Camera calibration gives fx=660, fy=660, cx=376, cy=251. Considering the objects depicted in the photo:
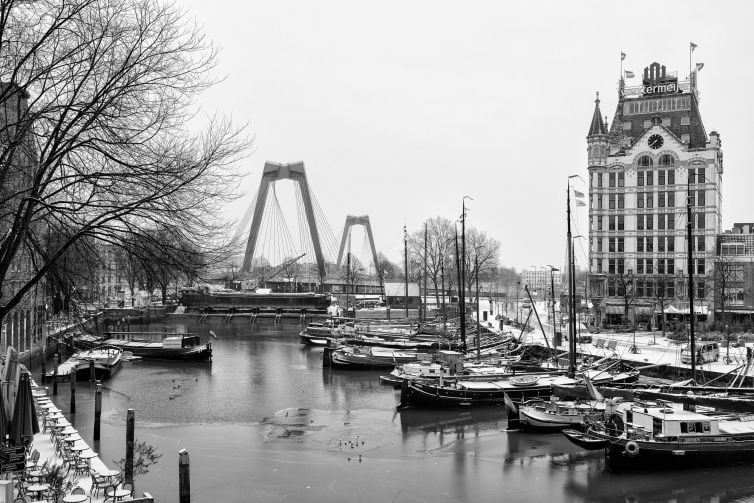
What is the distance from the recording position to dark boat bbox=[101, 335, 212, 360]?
157 feet

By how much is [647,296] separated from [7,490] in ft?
178

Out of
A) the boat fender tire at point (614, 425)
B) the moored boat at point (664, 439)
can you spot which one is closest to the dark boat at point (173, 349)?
the moored boat at point (664, 439)

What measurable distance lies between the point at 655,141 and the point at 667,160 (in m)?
1.92

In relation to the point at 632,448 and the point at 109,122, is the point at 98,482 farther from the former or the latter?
the point at 632,448

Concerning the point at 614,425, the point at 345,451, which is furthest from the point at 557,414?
the point at 345,451

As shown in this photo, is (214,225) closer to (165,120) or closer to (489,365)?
(165,120)

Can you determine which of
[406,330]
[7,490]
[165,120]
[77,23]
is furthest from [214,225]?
[406,330]

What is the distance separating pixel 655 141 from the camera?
5600 cm

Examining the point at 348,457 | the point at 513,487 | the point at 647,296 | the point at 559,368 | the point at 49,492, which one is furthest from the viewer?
the point at 647,296

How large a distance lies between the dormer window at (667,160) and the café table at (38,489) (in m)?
53.9

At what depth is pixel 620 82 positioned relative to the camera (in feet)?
204

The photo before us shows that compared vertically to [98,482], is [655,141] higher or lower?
higher

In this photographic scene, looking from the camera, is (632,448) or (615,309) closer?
(632,448)

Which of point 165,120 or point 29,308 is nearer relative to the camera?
point 165,120
